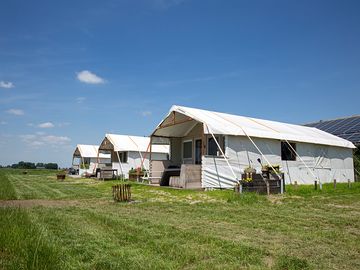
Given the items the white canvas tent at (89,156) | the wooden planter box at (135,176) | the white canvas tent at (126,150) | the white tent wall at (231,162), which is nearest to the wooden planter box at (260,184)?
the white tent wall at (231,162)

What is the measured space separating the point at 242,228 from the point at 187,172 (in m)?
8.44

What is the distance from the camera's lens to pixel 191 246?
455 centimetres

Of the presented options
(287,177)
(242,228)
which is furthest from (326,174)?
(242,228)

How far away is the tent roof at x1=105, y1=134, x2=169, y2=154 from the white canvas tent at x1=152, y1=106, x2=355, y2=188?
8120 mm

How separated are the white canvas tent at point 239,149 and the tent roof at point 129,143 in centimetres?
812

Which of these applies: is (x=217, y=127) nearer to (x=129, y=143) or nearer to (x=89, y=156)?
(x=129, y=143)

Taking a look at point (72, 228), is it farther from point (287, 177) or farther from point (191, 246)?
point (287, 177)

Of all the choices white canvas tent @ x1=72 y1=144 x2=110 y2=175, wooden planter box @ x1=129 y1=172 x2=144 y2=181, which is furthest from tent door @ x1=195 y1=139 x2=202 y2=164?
white canvas tent @ x1=72 y1=144 x2=110 y2=175

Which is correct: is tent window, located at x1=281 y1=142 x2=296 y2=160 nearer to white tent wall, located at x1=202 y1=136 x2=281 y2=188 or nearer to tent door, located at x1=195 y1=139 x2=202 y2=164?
white tent wall, located at x1=202 y1=136 x2=281 y2=188

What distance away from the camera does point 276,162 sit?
16391 mm

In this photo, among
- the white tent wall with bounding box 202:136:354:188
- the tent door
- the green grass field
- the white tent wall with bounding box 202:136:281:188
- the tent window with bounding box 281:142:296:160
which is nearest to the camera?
the green grass field

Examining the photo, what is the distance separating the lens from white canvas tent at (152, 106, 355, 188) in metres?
14.3

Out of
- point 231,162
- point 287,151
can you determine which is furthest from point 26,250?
point 287,151

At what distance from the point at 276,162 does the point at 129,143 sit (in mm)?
16556
